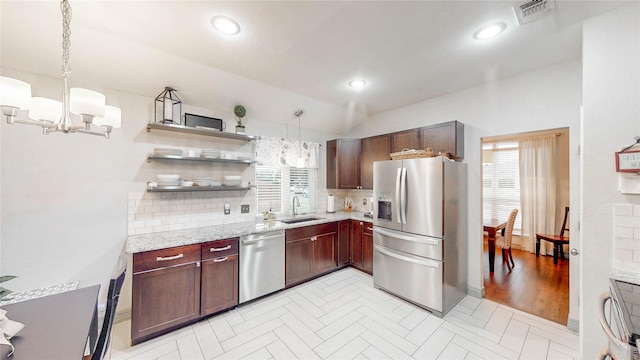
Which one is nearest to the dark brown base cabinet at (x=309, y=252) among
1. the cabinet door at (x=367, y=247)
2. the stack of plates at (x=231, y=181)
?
the cabinet door at (x=367, y=247)

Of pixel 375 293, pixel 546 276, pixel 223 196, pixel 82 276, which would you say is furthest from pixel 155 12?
pixel 546 276

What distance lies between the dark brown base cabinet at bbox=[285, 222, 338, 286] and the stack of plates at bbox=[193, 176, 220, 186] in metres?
1.13

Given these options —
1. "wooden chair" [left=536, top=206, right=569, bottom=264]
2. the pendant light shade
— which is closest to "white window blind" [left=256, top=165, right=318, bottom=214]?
the pendant light shade

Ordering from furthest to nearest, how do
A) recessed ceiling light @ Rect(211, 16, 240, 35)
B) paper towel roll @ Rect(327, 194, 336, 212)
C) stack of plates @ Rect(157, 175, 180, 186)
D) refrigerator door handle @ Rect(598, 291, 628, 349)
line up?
paper towel roll @ Rect(327, 194, 336, 212) < stack of plates @ Rect(157, 175, 180, 186) < recessed ceiling light @ Rect(211, 16, 240, 35) < refrigerator door handle @ Rect(598, 291, 628, 349)

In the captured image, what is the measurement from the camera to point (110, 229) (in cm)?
238

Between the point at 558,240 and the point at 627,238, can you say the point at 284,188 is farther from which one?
the point at 558,240

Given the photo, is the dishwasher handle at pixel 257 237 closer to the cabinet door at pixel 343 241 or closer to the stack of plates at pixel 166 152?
the cabinet door at pixel 343 241

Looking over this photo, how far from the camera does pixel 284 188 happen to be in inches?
154

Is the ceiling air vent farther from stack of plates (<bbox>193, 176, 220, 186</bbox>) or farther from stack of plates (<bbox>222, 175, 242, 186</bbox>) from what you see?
stack of plates (<bbox>193, 176, 220, 186</bbox>)

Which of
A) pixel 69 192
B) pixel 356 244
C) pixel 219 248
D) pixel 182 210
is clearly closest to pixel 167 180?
pixel 182 210

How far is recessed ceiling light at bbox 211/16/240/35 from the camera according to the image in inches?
68.0

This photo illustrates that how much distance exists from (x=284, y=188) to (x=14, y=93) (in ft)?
9.95

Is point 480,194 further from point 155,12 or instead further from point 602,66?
point 155,12

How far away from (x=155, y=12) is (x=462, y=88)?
3.39 metres
